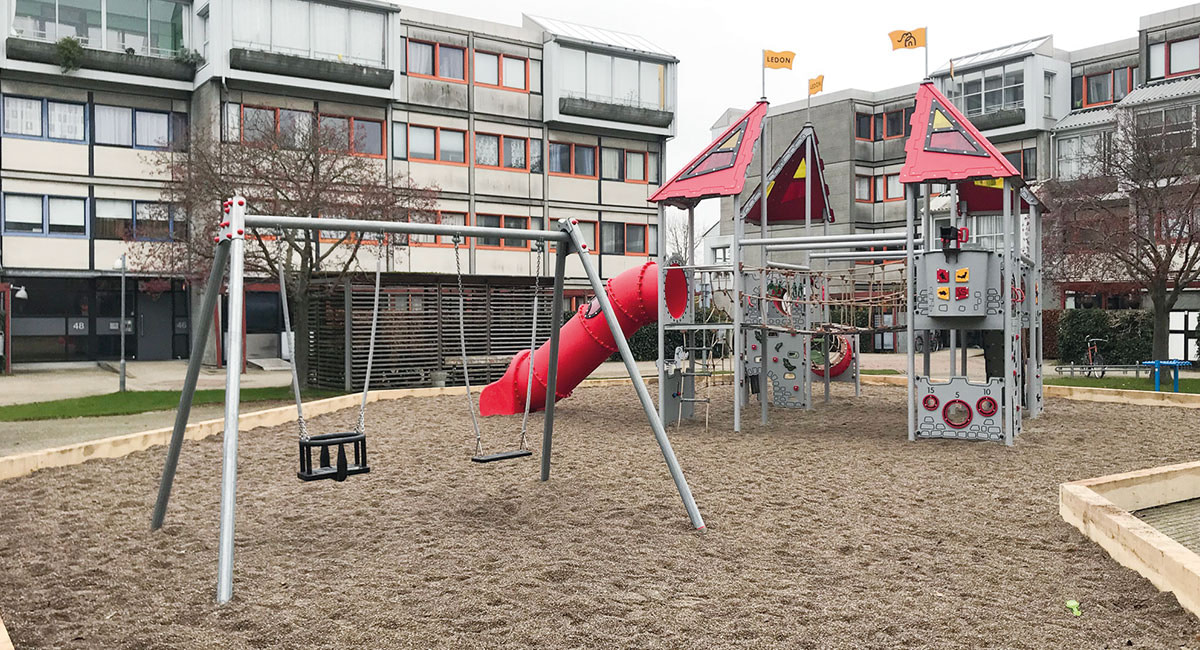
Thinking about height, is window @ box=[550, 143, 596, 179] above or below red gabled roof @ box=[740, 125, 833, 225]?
above

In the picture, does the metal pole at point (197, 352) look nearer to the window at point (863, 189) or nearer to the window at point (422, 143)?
the window at point (422, 143)

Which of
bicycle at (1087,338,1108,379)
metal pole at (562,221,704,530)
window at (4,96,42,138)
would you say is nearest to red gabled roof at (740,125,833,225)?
metal pole at (562,221,704,530)

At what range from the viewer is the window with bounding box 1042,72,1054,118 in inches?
1617

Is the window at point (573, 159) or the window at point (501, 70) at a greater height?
the window at point (501, 70)

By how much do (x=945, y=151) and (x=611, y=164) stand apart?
27.5 metres

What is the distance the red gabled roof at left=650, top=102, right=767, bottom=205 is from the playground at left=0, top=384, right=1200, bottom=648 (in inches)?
148

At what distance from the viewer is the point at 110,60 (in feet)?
101

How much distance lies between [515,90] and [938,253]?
2703 centimetres

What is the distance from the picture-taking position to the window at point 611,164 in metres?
38.9

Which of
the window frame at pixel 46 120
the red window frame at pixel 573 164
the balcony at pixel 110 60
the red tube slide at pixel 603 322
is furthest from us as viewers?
the red window frame at pixel 573 164

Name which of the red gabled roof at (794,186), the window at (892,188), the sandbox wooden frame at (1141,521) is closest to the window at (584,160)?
the window at (892,188)

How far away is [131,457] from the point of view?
36.0ft

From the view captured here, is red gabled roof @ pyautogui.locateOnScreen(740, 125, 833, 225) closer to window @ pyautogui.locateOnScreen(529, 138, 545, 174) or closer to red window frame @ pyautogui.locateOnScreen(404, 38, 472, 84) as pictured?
window @ pyautogui.locateOnScreen(529, 138, 545, 174)

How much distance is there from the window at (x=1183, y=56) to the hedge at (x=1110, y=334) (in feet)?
41.3
